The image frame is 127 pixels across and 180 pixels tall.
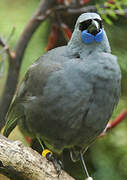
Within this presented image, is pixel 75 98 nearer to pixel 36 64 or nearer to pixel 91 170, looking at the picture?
pixel 36 64

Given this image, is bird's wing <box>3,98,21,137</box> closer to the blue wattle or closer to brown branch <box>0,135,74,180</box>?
brown branch <box>0,135,74,180</box>

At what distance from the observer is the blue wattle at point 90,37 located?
2.85 metres

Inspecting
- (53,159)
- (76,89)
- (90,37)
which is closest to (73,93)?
(76,89)

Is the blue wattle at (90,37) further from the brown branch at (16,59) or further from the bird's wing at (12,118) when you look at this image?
the bird's wing at (12,118)

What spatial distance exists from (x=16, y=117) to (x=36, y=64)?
1.31ft

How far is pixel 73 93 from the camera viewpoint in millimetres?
2838

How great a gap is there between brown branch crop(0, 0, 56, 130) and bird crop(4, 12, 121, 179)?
25cm

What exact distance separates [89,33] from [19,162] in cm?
92

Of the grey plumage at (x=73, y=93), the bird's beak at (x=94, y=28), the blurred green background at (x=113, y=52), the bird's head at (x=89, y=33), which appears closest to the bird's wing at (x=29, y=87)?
the grey plumage at (x=73, y=93)

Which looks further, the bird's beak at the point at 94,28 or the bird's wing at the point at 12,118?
the bird's wing at the point at 12,118

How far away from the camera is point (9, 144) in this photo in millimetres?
2717

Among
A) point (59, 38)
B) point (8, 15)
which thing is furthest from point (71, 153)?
point (8, 15)

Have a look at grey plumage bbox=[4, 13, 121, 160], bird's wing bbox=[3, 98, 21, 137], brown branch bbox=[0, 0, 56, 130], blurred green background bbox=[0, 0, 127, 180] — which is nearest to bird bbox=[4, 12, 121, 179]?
grey plumage bbox=[4, 13, 121, 160]

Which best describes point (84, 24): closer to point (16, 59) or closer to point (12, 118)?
point (16, 59)
